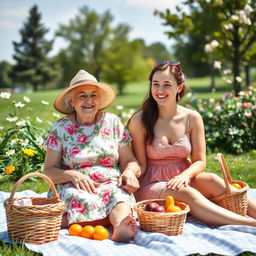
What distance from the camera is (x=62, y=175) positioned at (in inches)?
146

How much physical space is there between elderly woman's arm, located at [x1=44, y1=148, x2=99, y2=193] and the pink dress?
0.53 m

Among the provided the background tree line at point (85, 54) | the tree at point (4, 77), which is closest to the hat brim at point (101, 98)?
the background tree line at point (85, 54)

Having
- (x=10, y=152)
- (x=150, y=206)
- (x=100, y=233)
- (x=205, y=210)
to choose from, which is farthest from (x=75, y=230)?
(x=10, y=152)

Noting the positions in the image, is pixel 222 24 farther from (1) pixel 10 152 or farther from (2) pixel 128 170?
(2) pixel 128 170

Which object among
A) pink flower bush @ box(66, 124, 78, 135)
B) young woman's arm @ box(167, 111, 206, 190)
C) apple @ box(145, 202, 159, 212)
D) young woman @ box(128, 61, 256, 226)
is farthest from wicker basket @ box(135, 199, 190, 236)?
pink flower bush @ box(66, 124, 78, 135)

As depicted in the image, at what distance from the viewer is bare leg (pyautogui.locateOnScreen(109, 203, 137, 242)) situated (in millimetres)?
3312

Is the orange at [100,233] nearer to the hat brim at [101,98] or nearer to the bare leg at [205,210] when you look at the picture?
the bare leg at [205,210]

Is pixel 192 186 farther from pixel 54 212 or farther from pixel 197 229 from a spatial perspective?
pixel 54 212

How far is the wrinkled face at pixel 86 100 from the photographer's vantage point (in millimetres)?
3807

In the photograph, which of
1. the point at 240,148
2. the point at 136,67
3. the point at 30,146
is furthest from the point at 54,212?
the point at 136,67

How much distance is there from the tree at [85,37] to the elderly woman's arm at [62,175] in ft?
158

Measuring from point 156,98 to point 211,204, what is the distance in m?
1.09

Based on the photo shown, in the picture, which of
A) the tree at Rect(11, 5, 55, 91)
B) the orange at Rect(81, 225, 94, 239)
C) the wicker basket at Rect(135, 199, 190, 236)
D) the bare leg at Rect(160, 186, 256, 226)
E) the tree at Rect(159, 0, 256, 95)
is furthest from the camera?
the tree at Rect(11, 5, 55, 91)

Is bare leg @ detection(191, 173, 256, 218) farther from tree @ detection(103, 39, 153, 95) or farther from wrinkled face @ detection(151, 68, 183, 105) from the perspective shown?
tree @ detection(103, 39, 153, 95)
